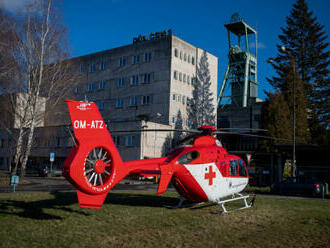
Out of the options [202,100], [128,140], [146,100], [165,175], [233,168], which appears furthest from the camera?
[202,100]

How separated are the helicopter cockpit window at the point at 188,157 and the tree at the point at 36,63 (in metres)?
21.4

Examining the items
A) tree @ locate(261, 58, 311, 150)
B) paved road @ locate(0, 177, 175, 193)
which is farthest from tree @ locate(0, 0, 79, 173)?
tree @ locate(261, 58, 311, 150)

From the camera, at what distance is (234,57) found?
225 ft

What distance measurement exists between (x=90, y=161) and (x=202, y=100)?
1819 inches

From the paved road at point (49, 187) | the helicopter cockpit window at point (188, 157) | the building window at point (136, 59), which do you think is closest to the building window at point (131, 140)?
the paved road at point (49, 187)

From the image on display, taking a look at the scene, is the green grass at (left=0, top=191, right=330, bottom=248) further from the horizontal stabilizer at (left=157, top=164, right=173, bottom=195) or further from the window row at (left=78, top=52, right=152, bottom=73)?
the window row at (left=78, top=52, right=152, bottom=73)

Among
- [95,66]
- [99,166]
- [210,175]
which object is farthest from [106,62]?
[99,166]

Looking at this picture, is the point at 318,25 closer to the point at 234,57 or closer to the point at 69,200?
the point at 234,57

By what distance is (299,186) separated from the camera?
25.4 meters

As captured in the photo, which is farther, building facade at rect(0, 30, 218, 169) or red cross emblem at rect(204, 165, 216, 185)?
building facade at rect(0, 30, 218, 169)

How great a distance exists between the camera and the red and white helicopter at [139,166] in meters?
10.3

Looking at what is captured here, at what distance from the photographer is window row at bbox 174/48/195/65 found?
5084cm

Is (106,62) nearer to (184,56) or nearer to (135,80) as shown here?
(135,80)

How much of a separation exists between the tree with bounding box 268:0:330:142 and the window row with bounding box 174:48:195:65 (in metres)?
13.5
